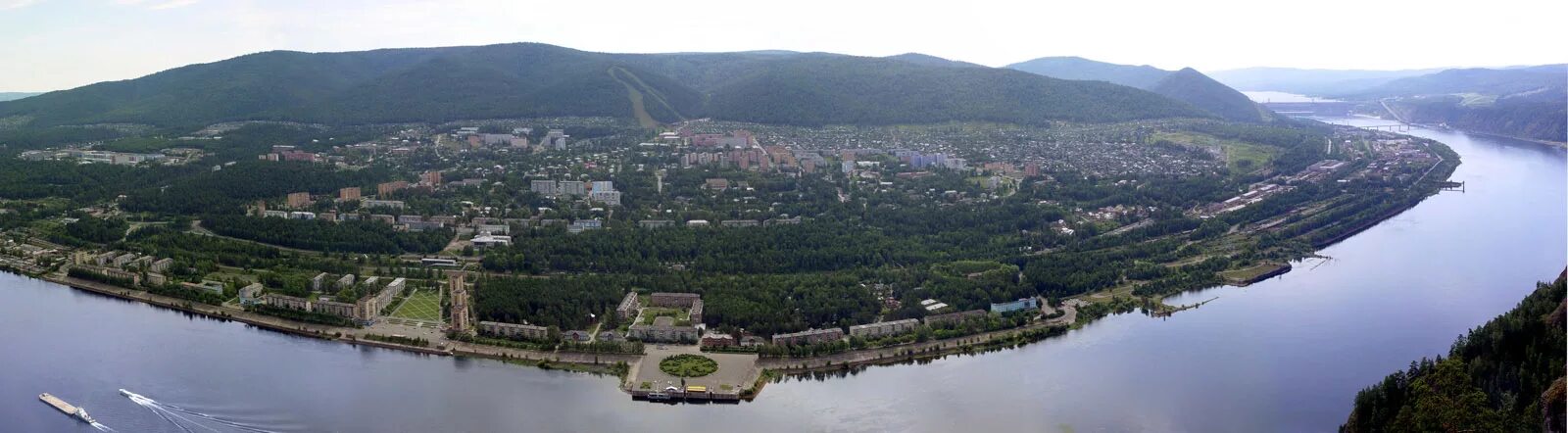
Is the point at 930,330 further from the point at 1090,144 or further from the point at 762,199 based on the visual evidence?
the point at 1090,144

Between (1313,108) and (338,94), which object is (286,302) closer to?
(338,94)

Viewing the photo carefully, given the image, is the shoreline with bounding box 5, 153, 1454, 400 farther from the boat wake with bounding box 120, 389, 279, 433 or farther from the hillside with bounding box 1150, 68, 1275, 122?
the hillside with bounding box 1150, 68, 1275, 122

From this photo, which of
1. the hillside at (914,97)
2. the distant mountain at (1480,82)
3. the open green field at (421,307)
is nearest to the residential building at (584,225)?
the open green field at (421,307)

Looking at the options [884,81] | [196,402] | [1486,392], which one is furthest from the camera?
[884,81]

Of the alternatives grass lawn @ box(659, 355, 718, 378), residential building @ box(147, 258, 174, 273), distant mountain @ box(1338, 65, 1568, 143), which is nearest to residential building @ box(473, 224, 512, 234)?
residential building @ box(147, 258, 174, 273)

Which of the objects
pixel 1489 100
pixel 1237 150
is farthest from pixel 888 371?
pixel 1489 100

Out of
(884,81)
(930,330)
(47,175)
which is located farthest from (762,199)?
(884,81)
